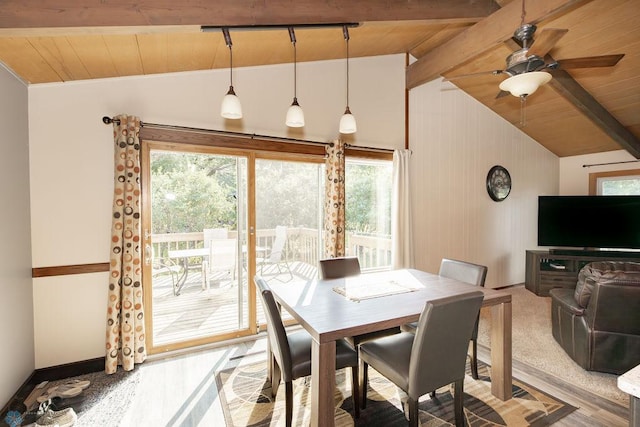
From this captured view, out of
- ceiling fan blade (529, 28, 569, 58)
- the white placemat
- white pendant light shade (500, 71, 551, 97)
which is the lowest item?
the white placemat

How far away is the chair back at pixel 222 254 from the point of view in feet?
10.5

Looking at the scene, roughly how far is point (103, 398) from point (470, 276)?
3076 millimetres

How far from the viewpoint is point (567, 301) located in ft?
8.96

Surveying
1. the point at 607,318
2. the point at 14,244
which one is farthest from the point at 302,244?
the point at 607,318

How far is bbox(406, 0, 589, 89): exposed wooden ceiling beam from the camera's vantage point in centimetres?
253

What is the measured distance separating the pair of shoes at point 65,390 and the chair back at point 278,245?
191 centimetres

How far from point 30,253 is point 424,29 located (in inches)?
175

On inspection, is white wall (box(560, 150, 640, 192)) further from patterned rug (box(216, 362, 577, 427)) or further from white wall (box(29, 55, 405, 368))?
white wall (box(29, 55, 405, 368))

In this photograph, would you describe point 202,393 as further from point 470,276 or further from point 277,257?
point 470,276

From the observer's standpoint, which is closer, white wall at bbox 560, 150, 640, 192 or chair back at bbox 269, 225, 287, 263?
chair back at bbox 269, 225, 287, 263

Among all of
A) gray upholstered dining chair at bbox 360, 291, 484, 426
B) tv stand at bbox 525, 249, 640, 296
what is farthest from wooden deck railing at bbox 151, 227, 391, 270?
tv stand at bbox 525, 249, 640, 296

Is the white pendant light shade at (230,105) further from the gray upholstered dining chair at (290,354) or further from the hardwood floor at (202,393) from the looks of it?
the hardwood floor at (202,393)

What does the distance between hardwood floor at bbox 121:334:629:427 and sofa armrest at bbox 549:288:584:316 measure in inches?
23.8

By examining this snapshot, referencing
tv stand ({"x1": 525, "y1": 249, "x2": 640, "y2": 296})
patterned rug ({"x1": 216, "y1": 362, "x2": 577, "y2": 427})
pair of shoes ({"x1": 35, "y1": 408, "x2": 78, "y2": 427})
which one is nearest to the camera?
pair of shoes ({"x1": 35, "y1": 408, "x2": 78, "y2": 427})
